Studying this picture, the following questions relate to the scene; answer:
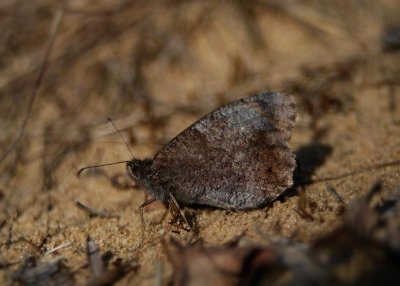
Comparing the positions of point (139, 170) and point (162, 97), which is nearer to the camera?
point (139, 170)

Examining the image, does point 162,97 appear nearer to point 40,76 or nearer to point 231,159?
point 40,76

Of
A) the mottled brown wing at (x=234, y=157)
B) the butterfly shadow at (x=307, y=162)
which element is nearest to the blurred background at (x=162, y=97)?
the butterfly shadow at (x=307, y=162)

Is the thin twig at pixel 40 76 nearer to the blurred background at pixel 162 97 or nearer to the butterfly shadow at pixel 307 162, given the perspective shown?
the blurred background at pixel 162 97

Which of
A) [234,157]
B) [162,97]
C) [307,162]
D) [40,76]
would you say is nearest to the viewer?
[234,157]

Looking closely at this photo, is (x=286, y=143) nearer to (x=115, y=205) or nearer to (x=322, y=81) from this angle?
(x=115, y=205)

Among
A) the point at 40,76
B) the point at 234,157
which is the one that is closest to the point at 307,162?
the point at 234,157

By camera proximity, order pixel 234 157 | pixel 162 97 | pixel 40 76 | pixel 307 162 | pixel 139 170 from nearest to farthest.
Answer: pixel 234 157 < pixel 139 170 < pixel 307 162 < pixel 40 76 < pixel 162 97
